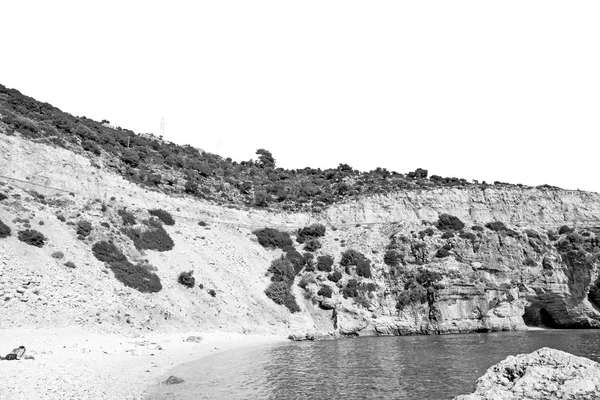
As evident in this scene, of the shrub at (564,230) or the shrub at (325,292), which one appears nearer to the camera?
the shrub at (325,292)

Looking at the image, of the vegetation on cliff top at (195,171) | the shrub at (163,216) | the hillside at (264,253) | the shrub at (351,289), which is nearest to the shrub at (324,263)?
the hillside at (264,253)

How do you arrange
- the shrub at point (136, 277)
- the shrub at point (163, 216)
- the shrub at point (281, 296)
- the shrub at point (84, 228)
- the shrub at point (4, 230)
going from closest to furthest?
1. the shrub at point (4, 230)
2. the shrub at point (136, 277)
3. the shrub at point (84, 228)
4. the shrub at point (281, 296)
5. the shrub at point (163, 216)

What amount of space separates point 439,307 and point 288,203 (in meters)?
28.7

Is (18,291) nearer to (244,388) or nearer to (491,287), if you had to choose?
(244,388)

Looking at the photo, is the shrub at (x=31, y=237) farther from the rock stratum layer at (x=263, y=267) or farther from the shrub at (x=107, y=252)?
the shrub at (x=107, y=252)

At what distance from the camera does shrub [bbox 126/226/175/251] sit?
4000cm

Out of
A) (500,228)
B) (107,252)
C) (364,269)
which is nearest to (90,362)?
(107,252)

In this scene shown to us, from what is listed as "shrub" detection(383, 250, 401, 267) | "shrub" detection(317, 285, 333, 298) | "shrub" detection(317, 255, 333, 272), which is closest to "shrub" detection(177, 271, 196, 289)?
"shrub" detection(317, 285, 333, 298)

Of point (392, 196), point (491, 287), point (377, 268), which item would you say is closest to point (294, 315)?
point (377, 268)

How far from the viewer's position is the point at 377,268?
50000mm

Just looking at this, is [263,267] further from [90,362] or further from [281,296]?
[90,362]

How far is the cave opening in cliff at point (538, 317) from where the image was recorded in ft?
171

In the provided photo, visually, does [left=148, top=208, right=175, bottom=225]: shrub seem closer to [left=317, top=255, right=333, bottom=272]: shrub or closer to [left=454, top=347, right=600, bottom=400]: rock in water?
[left=317, top=255, right=333, bottom=272]: shrub

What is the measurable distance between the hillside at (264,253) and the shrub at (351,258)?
0.27 meters
